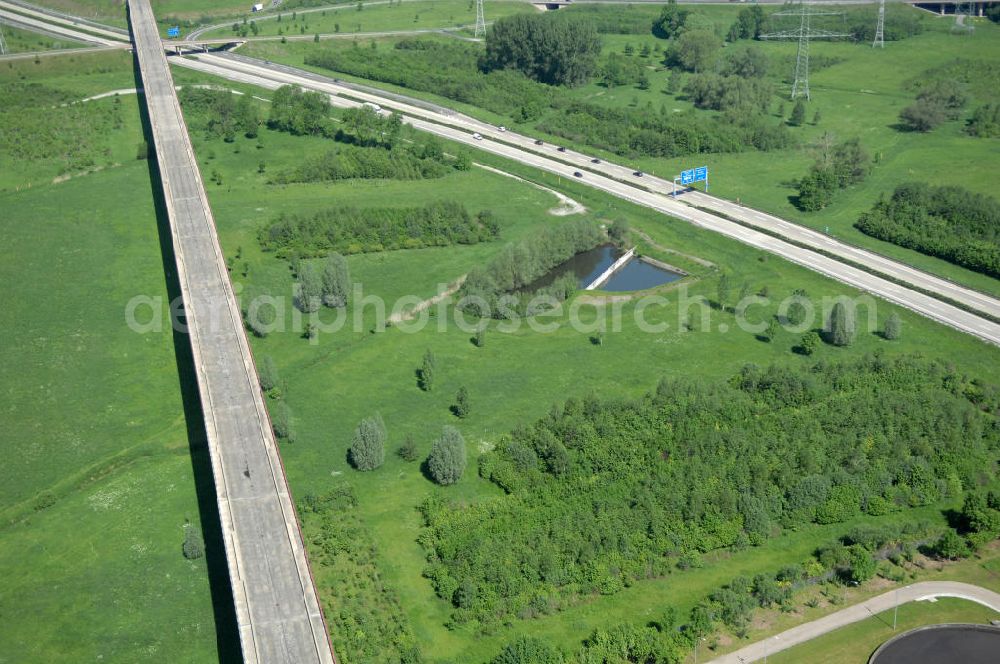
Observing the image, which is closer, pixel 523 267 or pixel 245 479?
pixel 245 479

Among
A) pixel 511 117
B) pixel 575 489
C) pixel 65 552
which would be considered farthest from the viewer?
pixel 511 117

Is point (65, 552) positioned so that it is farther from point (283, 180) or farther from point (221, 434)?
point (283, 180)

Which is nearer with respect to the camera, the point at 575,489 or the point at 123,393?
the point at 575,489

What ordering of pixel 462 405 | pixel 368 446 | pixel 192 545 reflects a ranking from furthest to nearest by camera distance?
pixel 462 405 < pixel 368 446 < pixel 192 545

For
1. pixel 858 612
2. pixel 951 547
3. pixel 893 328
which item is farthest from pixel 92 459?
pixel 893 328

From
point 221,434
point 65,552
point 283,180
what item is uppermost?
point 283,180

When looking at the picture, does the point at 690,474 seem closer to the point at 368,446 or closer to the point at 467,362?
the point at 368,446

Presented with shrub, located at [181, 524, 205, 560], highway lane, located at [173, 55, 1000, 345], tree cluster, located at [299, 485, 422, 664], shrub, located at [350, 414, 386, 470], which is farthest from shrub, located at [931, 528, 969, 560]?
shrub, located at [181, 524, 205, 560]

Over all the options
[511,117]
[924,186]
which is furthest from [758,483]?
[511,117]
